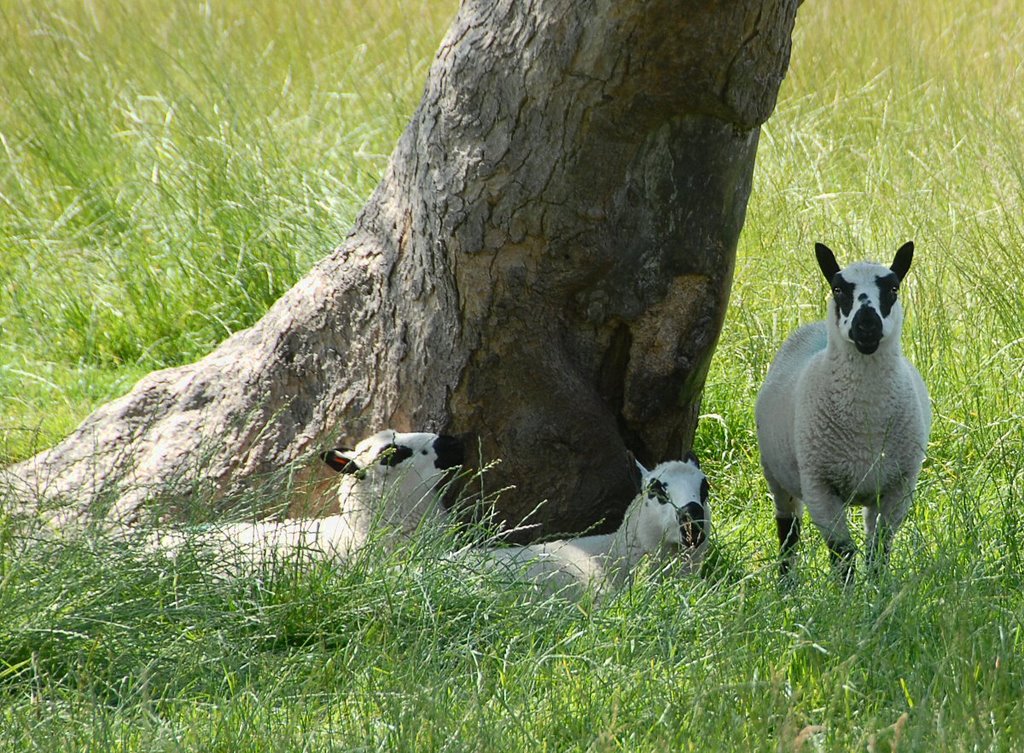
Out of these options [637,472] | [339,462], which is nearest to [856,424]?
[637,472]

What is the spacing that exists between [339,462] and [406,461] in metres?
0.27

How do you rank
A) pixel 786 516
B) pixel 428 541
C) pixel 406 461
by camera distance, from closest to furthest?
pixel 428 541, pixel 406 461, pixel 786 516

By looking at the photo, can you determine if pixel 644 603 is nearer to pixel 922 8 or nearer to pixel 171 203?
pixel 171 203

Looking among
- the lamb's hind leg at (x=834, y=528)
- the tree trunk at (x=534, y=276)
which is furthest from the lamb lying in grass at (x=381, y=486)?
the lamb's hind leg at (x=834, y=528)

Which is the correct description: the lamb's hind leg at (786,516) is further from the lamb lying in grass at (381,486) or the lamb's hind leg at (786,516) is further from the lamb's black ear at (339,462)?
the lamb's black ear at (339,462)

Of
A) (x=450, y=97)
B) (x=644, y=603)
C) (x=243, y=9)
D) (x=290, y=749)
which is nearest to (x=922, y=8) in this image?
(x=243, y=9)

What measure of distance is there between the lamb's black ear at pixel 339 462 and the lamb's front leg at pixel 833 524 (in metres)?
1.76

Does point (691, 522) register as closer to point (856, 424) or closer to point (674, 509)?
point (674, 509)

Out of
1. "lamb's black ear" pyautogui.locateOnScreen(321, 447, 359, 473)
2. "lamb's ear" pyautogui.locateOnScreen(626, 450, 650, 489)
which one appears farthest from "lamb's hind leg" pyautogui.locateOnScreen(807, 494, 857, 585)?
"lamb's black ear" pyautogui.locateOnScreen(321, 447, 359, 473)

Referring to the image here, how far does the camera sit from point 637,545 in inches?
187

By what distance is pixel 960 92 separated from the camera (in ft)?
29.4

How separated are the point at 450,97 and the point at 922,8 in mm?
7922

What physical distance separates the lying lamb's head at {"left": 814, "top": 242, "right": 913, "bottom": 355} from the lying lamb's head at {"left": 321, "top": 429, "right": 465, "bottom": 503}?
159 cm

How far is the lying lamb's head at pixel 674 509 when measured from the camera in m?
4.54
